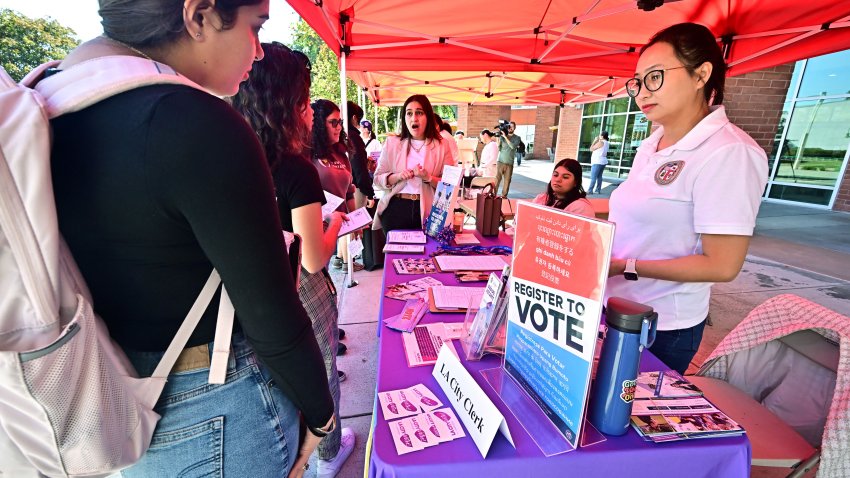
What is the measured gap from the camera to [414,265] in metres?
1.92

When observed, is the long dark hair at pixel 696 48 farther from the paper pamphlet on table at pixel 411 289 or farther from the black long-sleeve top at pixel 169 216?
the black long-sleeve top at pixel 169 216

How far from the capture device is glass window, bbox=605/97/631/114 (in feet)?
39.8

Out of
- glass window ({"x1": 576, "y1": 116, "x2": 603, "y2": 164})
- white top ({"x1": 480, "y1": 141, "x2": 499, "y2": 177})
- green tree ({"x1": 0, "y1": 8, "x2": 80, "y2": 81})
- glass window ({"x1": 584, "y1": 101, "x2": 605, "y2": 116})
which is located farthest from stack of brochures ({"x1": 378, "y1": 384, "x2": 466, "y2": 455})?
glass window ({"x1": 576, "y1": 116, "x2": 603, "y2": 164})

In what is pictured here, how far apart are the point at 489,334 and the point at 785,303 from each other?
1.10 metres

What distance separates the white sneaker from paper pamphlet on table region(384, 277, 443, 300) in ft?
2.72

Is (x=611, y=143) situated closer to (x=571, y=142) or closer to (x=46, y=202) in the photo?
(x=571, y=142)

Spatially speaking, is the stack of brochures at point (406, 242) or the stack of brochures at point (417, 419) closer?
the stack of brochures at point (417, 419)

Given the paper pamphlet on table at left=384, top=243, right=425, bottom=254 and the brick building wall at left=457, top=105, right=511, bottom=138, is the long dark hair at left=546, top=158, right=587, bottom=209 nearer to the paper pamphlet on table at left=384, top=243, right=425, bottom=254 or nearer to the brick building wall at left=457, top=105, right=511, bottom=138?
the paper pamphlet on table at left=384, top=243, right=425, bottom=254

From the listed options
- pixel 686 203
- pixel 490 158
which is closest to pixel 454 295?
pixel 686 203

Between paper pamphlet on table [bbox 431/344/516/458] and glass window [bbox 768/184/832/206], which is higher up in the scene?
paper pamphlet on table [bbox 431/344/516/458]

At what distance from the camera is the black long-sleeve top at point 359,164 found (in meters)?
4.27

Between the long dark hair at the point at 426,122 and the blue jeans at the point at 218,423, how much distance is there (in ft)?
9.10

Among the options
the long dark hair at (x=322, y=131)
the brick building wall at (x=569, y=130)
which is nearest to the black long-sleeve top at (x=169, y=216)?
the long dark hair at (x=322, y=131)

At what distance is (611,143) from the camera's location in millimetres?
13109
